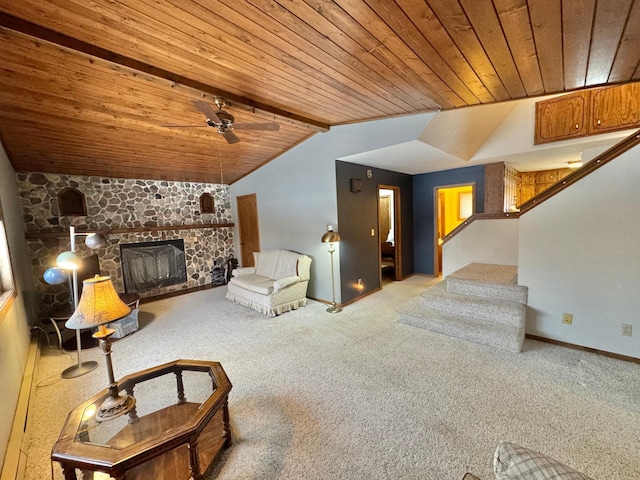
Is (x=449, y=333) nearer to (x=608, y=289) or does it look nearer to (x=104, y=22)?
(x=608, y=289)

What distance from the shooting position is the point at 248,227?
6.34 metres

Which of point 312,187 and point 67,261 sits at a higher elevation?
point 312,187

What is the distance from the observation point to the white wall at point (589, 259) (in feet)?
8.05

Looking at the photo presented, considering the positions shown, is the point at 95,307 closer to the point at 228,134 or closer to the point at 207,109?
the point at 207,109

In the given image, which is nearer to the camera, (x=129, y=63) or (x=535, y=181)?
(x=129, y=63)

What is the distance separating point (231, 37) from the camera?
193 centimetres

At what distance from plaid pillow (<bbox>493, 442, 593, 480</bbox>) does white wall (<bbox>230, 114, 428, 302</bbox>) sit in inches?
120

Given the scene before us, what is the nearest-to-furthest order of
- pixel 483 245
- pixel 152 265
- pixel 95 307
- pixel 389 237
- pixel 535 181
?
pixel 95 307 < pixel 483 245 < pixel 152 265 < pixel 535 181 < pixel 389 237

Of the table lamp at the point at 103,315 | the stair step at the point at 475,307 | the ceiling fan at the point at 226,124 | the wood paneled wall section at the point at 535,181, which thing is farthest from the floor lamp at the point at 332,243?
the wood paneled wall section at the point at 535,181

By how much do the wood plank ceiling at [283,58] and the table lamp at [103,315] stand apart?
1.77 metres

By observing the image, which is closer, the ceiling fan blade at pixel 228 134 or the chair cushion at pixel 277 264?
the ceiling fan blade at pixel 228 134

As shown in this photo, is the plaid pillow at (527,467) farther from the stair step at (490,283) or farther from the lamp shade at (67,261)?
the lamp shade at (67,261)

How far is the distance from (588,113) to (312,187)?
4.35 metres

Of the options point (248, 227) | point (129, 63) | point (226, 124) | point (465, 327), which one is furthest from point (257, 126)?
point (248, 227)
